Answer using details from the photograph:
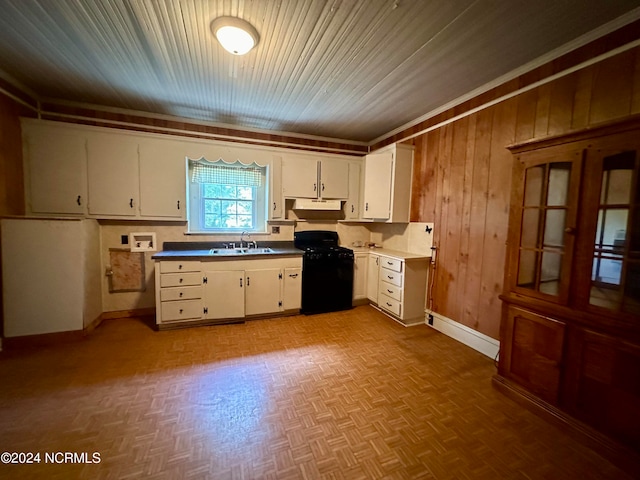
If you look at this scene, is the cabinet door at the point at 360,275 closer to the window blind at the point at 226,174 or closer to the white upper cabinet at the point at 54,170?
the window blind at the point at 226,174

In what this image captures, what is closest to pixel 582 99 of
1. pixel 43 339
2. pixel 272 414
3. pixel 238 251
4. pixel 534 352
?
pixel 534 352

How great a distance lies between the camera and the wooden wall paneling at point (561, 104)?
199 cm

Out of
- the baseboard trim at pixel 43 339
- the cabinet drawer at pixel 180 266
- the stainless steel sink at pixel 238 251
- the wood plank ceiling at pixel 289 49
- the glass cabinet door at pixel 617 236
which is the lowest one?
the baseboard trim at pixel 43 339

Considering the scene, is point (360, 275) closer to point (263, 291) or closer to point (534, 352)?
point (263, 291)

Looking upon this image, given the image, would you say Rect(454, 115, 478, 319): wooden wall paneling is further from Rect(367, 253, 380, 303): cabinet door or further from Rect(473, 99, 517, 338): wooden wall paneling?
Rect(367, 253, 380, 303): cabinet door

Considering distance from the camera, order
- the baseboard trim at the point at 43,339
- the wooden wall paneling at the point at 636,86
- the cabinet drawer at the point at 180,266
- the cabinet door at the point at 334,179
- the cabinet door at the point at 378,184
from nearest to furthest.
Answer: the wooden wall paneling at the point at 636,86
the baseboard trim at the point at 43,339
the cabinet drawer at the point at 180,266
the cabinet door at the point at 378,184
the cabinet door at the point at 334,179

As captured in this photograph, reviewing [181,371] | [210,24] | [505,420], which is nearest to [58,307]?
[181,371]

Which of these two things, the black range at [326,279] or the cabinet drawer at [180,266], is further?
the black range at [326,279]

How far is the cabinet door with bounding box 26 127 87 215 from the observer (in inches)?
116

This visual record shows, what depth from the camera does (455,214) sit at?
3004mm

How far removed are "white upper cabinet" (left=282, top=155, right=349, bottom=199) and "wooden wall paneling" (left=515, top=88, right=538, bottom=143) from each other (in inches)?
91.5

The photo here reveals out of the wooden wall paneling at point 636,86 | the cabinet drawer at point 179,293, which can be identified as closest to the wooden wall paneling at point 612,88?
the wooden wall paneling at point 636,86

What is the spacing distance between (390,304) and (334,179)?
2.08m

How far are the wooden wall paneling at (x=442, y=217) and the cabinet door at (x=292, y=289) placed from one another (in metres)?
1.80
